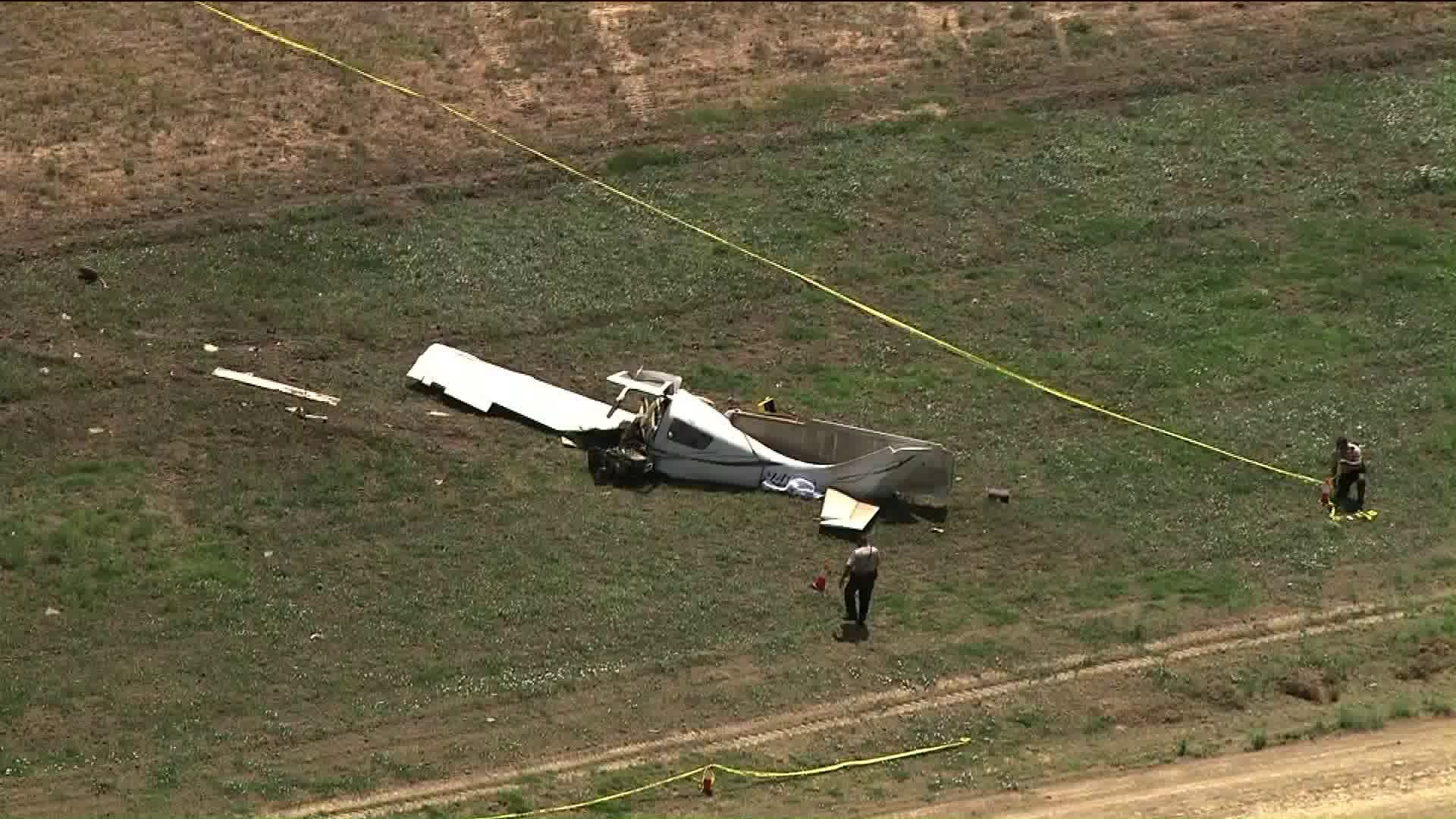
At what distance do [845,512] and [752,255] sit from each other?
838 cm

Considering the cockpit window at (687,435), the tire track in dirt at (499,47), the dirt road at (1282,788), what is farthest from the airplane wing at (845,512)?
the tire track in dirt at (499,47)

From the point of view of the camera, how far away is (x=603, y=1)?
4306 cm

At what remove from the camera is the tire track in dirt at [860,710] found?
24.0 meters

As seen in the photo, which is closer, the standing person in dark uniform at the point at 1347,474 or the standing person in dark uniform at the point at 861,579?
the standing person in dark uniform at the point at 861,579

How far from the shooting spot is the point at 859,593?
1041 inches

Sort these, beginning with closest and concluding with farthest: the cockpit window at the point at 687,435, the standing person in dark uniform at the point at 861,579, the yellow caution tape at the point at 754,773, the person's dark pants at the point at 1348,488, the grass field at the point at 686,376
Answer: the yellow caution tape at the point at 754,773 < the grass field at the point at 686,376 < the standing person in dark uniform at the point at 861,579 < the person's dark pants at the point at 1348,488 < the cockpit window at the point at 687,435

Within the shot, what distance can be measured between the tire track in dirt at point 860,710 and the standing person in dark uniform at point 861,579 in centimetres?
152

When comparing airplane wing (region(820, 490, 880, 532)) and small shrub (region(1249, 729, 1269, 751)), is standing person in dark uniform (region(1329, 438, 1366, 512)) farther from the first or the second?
airplane wing (region(820, 490, 880, 532))

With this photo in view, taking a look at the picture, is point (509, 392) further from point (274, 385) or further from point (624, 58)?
point (624, 58)

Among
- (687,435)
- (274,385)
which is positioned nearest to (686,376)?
(687,435)

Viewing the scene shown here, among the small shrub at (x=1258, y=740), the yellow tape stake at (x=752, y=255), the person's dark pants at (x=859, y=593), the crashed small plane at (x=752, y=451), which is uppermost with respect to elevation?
the yellow tape stake at (x=752, y=255)

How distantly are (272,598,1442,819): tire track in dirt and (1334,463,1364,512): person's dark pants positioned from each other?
89.2 inches

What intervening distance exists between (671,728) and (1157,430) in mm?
10559

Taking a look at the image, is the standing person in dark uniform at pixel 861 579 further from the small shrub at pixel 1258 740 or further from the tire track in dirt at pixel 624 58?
the tire track in dirt at pixel 624 58
